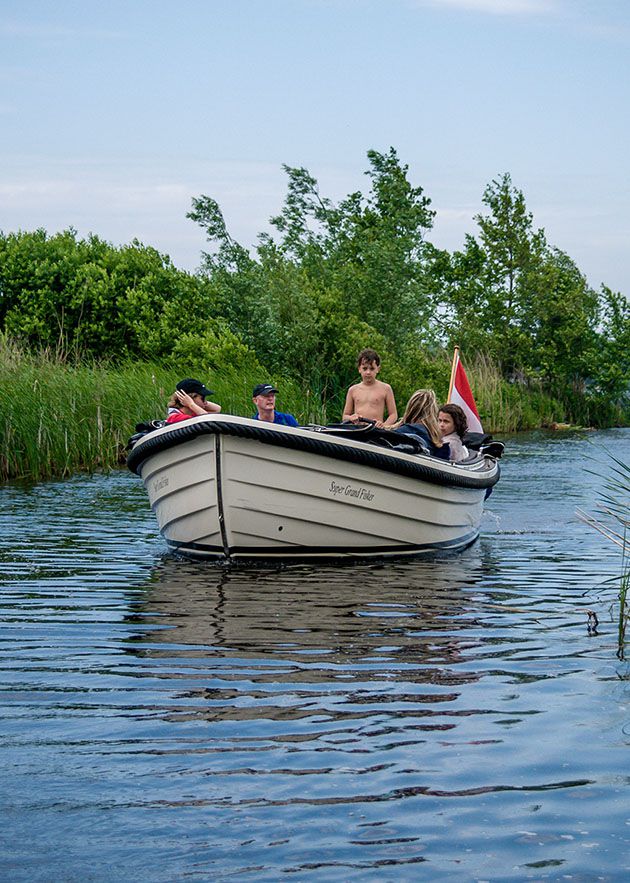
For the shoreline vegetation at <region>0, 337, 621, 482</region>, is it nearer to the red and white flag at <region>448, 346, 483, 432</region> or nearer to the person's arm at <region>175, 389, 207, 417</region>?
the red and white flag at <region>448, 346, 483, 432</region>

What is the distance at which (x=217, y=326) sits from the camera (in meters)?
29.0

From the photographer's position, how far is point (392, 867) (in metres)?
4.05

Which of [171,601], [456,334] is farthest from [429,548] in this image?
[456,334]

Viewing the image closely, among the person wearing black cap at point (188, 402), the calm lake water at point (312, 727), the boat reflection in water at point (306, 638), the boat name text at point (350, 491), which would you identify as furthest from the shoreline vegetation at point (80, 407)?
the boat name text at point (350, 491)

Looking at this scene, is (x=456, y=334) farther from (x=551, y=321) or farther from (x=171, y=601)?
(x=171, y=601)

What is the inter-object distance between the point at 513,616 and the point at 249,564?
127 inches

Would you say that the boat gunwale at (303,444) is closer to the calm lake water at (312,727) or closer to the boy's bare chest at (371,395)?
the calm lake water at (312,727)

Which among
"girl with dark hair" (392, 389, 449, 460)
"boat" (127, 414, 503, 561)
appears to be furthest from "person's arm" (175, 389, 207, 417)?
Result: "girl with dark hair" (392, 389, 449, 460)

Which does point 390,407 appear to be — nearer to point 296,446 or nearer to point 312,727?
point 296,446

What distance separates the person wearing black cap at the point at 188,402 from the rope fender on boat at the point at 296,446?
57 cm

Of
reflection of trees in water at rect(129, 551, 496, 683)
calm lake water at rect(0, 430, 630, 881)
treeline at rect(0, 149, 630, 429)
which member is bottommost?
calm lake water at rect(0, 430, 630, 881)

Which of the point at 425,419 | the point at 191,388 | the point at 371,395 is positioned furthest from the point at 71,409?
the point at 425,419

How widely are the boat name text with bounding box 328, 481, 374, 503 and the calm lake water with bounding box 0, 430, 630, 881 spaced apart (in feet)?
2.20

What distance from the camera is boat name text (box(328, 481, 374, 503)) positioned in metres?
10.6
